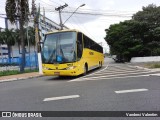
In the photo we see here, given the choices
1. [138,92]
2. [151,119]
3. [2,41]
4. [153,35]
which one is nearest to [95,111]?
[151,119]

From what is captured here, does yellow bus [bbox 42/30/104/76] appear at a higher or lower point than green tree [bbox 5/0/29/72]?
lower

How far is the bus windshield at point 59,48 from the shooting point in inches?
575

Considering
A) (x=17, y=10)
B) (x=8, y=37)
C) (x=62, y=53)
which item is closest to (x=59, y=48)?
(x=62, y=53)

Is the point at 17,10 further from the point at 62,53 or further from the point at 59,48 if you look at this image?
the point at 62,53

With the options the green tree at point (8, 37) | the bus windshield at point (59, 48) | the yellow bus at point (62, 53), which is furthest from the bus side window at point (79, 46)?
the green tree at point (8, 37)

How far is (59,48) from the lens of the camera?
14.7 metres

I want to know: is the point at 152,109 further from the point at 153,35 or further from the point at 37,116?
the point at 153,35

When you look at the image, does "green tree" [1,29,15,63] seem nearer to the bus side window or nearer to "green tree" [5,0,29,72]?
"green tree" [5,0,29,72]

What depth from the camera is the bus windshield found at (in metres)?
14.6

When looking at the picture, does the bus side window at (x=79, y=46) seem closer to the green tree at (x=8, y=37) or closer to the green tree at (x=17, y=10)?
the green tree at (x=17, y=10)

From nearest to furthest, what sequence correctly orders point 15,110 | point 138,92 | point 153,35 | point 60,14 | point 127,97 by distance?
point 15,110
point 127,97
point 138,92
point 60,14
point 153,35

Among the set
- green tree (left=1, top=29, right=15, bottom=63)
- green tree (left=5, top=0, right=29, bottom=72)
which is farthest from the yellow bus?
green tree (left=1, top=29, right=15, bottom=63)

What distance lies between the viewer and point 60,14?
111 ft

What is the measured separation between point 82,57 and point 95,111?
10110mm
